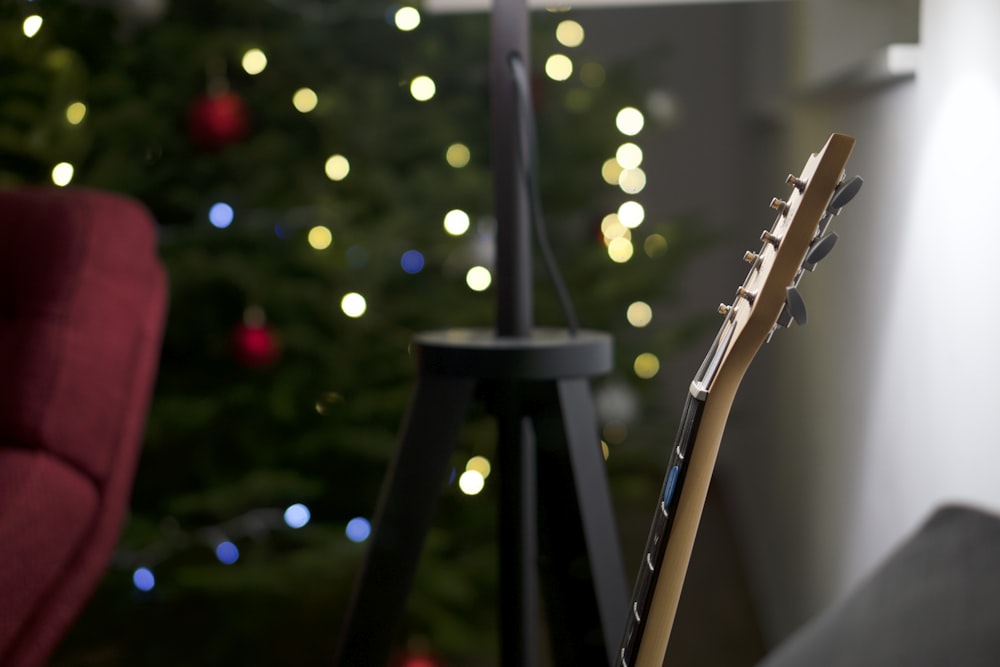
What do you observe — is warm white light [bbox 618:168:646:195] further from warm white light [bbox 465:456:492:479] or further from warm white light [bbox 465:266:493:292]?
warm white light [bbox 465:456:492:479]

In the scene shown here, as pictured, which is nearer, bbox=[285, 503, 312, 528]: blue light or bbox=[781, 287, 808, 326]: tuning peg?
bbox=[781, 287, 808, 326]: tuning peg

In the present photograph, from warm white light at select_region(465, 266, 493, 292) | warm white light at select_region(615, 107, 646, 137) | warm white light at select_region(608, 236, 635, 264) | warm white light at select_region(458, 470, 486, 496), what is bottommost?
warm white light at select_region(458, 470, 486, 496)

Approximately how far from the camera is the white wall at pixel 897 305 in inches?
30.0

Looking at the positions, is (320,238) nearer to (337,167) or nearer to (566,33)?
(337,167)

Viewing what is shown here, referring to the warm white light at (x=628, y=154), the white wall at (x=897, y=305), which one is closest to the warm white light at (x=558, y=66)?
the warm white light at (x=628, y=154)

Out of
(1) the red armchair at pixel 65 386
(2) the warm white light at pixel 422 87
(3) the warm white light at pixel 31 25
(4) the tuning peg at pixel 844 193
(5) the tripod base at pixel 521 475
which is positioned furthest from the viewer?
(2) the warm white light at pixel 422 87

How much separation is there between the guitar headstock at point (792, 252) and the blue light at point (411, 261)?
1.30 meters

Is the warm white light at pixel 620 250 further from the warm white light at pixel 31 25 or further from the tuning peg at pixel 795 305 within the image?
the tuning peg at pixel 795 305

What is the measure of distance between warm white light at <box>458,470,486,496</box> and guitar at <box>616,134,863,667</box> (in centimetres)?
112

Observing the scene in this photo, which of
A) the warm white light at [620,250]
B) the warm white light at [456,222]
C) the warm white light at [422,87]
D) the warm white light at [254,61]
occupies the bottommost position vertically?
the warm white light at [620,250]

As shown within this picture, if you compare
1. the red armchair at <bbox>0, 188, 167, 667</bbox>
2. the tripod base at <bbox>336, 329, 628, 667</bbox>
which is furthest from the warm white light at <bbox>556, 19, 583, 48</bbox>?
the tripod base at <bbox>336, 329, 628, 667</bbox>

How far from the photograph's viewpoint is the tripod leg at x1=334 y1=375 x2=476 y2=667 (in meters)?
0.90

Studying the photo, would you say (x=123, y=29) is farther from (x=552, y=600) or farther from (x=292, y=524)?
(x=552, y=600)

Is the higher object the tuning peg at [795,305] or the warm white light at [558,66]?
the warm white light at [558,66]
